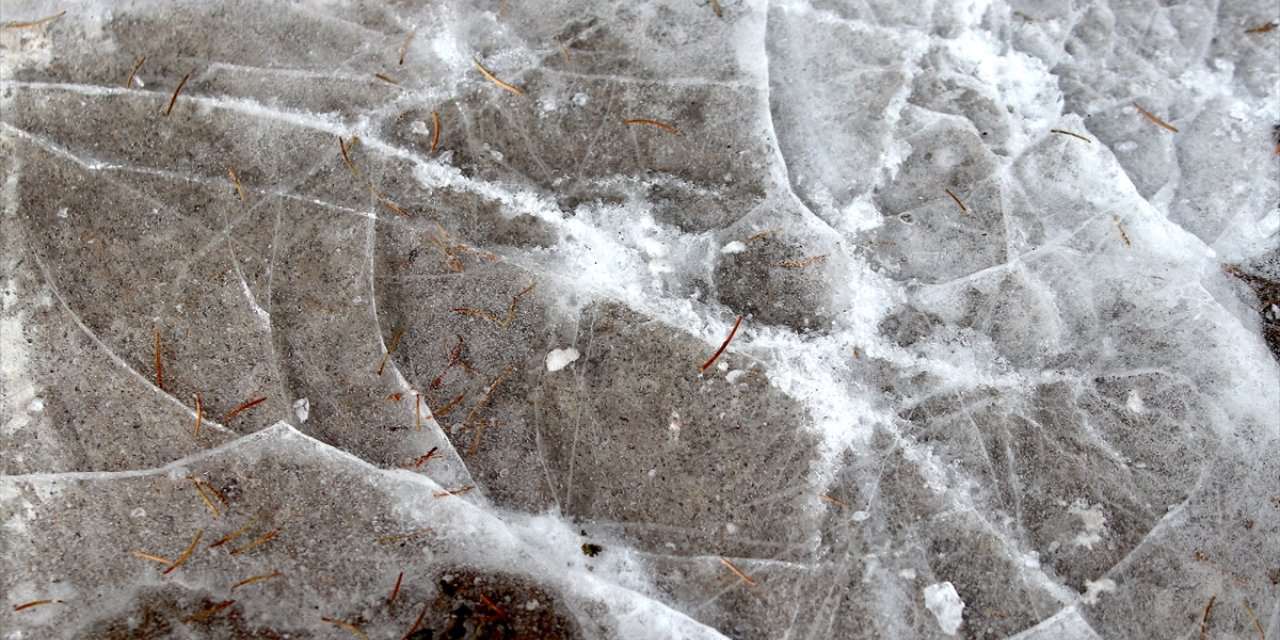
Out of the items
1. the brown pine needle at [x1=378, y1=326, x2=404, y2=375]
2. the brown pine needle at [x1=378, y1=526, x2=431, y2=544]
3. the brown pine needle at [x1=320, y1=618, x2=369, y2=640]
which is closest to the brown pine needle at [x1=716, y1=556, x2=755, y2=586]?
the brown pine needle at [x1=378, y1=526, x2=431, y2=544]

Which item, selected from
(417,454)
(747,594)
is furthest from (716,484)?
(417,454)

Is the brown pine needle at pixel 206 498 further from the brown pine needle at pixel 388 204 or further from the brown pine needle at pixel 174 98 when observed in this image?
the brown pine needle at pixel 174 98

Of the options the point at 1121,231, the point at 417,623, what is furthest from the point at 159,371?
the point at 1121,231

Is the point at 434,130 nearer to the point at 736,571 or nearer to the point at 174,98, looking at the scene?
the point at 174,98

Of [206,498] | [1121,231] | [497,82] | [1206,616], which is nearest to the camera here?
[1206,616]

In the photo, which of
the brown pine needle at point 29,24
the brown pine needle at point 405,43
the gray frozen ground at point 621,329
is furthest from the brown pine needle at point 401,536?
the brown pine needle at point 29,24
